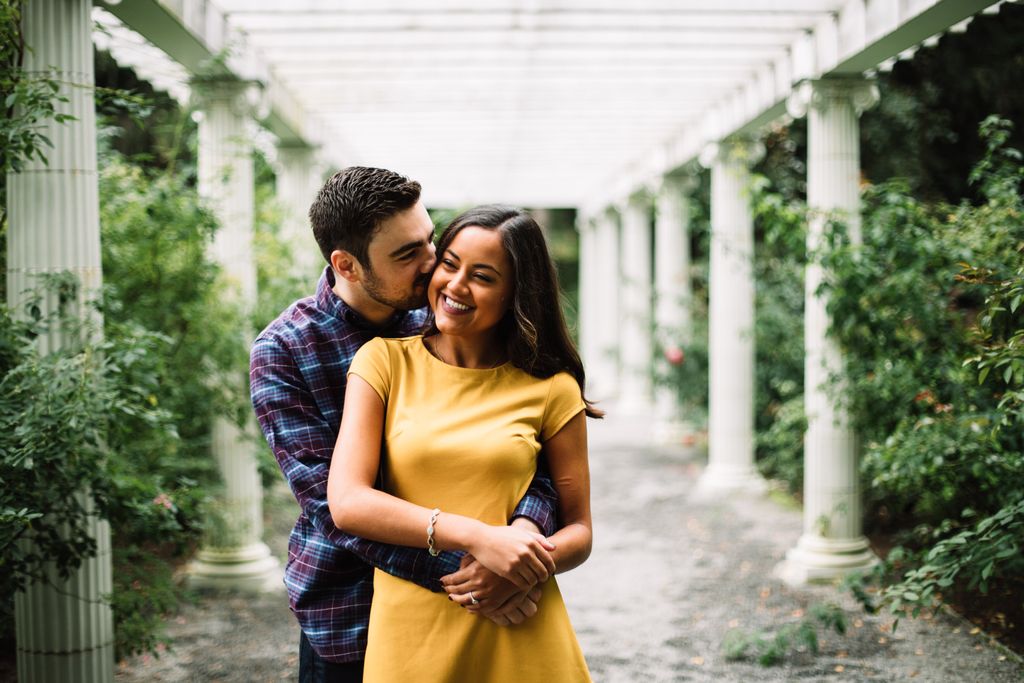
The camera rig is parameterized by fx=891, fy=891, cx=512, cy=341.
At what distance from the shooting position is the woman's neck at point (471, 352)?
7.09 ft

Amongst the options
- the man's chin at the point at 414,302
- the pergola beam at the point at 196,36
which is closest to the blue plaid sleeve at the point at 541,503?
the man's chin at the point at 414,302

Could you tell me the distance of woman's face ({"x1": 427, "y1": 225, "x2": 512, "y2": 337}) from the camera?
2.05 metres

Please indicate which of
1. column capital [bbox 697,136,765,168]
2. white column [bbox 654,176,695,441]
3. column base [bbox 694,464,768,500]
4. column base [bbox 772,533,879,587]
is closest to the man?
column base [bbox 772,533,879,587]

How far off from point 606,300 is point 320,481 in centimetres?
1571

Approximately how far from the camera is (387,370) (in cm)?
210

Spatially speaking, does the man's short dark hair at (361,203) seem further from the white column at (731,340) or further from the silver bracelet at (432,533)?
the white column at (731,340)

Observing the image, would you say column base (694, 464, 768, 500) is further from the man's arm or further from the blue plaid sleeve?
the man's arm

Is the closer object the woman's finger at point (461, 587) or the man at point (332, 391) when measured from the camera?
the woman's finger at point (461, 587)

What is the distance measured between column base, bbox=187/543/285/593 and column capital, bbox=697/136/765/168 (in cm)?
578

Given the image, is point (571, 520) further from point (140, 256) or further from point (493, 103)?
point (493, 103)

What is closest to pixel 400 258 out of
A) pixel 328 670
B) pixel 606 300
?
pixel 328 670

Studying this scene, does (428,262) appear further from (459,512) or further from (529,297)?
(459,512)

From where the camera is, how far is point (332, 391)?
228 cm

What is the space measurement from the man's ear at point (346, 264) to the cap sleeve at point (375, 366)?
0.68 feet
